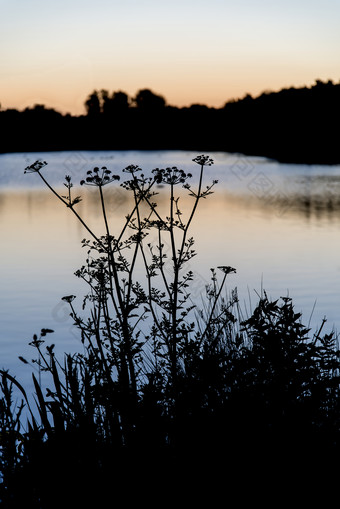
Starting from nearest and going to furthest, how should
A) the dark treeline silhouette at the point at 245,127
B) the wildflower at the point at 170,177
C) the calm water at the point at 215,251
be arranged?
the wildflower at the point at 170,177 → the calm water at the point at 215,251 → the dark treeline silhouette at the point at 245,127

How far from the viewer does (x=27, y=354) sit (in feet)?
33.5

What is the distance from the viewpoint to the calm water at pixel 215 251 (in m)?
12.1

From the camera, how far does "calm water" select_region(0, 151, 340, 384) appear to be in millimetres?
12102

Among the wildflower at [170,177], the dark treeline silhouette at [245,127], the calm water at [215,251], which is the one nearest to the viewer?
the wildflower at [170,177]

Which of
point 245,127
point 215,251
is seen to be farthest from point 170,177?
point 245,127

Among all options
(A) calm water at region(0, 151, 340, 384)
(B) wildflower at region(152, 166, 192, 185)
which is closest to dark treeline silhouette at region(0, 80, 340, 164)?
(A) calm water at region(0, 151, 340, 384)

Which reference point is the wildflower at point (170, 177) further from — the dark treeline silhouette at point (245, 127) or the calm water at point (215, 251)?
the dark treeline silhouette at point (245, 127)

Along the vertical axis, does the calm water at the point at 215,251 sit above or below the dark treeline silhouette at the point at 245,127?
below

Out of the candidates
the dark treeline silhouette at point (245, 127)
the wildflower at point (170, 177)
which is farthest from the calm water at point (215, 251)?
the dark treeline silhouette at point (245, 127)

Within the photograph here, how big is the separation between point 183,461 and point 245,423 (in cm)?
38

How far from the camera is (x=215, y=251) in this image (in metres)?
20.6

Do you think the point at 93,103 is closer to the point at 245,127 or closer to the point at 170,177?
the point at 245,127

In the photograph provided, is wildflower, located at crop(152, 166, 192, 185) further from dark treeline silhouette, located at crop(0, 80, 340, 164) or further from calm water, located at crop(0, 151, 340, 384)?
dark treeline silhouette, located at crop(0, 80, 340, 164)

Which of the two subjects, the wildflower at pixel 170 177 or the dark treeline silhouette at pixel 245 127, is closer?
the wildflower at pixel 170 177
